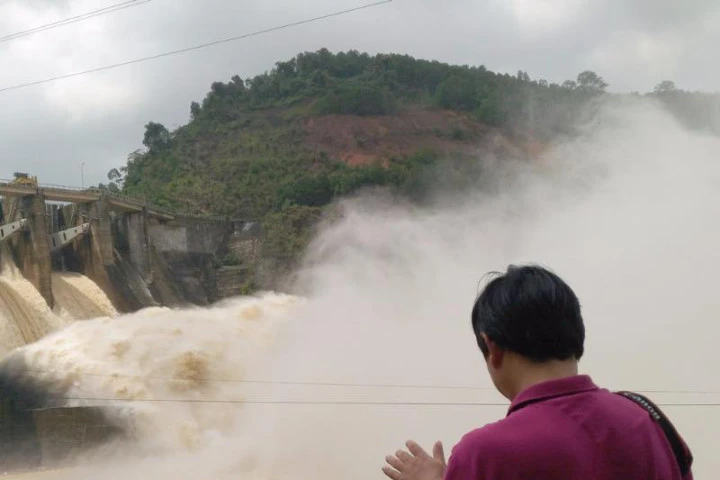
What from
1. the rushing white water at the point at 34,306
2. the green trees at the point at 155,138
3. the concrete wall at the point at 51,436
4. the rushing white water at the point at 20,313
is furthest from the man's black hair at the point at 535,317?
the green trees at the point at 155,138

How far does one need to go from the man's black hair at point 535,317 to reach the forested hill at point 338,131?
37.5 meters

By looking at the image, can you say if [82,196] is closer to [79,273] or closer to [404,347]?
[79,273]

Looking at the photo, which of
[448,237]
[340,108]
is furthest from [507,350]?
[340,108]

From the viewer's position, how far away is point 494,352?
85.5 inches

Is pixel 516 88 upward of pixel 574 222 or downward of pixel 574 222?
upward

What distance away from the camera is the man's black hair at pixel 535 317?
2.11 m

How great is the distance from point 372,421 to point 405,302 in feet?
34.3

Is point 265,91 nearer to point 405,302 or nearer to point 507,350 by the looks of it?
point 405,302

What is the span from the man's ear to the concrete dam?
1936 centimetres

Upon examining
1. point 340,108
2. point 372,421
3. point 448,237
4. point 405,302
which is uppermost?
point 340,108

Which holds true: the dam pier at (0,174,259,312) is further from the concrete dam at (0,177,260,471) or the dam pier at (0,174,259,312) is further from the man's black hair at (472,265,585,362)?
the man's black hair at (472,265,585,362)

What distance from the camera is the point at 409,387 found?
20.1 m

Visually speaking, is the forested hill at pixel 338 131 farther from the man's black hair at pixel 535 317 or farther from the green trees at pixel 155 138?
the man's black hair at pixel 535 317

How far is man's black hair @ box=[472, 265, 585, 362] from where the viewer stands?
2.11 m
